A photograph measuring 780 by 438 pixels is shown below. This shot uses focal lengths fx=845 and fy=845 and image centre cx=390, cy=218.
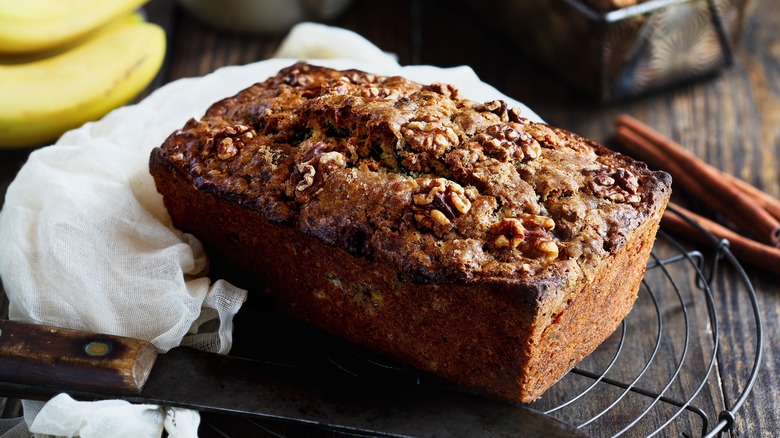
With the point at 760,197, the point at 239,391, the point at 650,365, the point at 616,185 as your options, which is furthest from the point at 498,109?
the point at 760,197

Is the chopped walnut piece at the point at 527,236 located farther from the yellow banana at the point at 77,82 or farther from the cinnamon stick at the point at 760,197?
the yellow banana at the point at 77,82

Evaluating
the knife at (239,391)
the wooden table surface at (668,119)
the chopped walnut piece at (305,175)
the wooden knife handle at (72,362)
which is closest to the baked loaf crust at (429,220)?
the chopped walnut piece at (305,175)

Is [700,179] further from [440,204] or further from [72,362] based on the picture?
[72,362]

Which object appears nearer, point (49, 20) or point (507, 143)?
point (507, 143)

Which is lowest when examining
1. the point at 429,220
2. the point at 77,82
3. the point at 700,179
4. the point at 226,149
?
the point at 77,82

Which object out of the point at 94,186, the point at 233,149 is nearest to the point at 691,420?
the point at 233,149

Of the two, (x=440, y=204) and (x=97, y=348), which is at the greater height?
(x=440, y=204)
